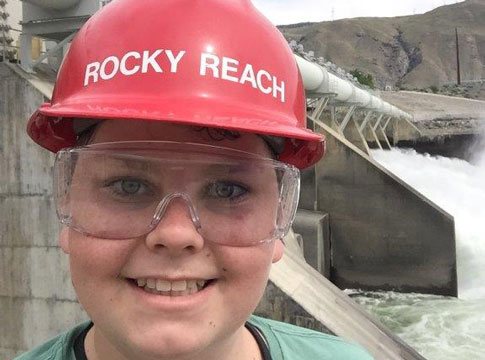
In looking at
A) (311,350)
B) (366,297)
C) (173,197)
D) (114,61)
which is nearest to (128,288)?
(173,197)

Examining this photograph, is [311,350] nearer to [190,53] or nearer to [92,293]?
[92,293]

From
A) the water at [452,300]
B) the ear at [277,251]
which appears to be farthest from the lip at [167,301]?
the water at [452,300]

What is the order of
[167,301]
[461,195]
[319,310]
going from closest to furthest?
[167,301] → [319,310] → [461,195]

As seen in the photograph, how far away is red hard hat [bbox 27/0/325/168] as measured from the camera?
960 mm

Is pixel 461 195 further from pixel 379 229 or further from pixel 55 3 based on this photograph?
pixel 55 3

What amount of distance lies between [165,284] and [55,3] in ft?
16.2

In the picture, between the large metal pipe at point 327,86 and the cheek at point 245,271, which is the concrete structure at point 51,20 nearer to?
the large metal pipe at point 327,86

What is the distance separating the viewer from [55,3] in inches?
199

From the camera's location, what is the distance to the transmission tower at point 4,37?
529 centimetres

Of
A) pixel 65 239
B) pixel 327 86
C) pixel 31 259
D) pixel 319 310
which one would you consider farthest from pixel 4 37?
pixel 327 86

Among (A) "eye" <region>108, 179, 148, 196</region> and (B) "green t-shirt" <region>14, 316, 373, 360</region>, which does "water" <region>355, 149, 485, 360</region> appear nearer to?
(B) "green t-shirt" <region>14, 316, 373, 360</region>

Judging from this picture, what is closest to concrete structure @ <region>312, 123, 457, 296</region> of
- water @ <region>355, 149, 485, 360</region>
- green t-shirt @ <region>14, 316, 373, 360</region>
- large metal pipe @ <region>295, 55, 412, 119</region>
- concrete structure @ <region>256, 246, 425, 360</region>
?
water @ <region>355, 149, 485, 360</region>

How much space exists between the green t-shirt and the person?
0.05ft

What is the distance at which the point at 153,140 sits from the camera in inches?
37.8
